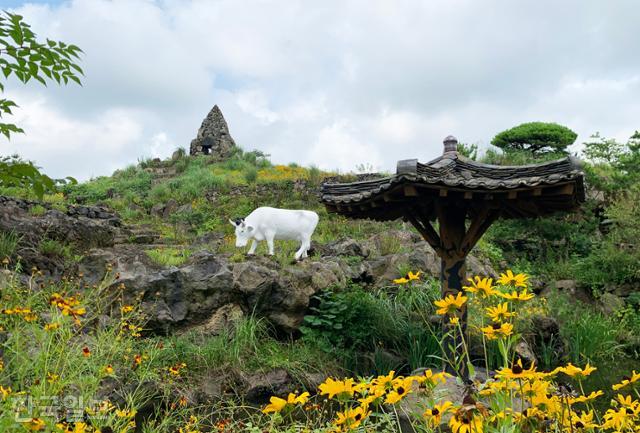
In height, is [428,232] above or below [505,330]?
above

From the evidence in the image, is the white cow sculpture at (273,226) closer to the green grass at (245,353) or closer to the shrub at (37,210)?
the green grass at (245,353)

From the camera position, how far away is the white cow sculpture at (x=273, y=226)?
26.0ft

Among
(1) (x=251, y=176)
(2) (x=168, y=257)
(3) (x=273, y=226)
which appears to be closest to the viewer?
(2) (x=168, y=257)

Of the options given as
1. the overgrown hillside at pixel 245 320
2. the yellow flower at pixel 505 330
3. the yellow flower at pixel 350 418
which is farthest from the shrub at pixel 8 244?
the yellow flower at pixel 505 330

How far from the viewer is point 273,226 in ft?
26.1

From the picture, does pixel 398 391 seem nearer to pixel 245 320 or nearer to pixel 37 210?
pixel 245 320

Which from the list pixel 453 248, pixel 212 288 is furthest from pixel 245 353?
pixel 453 248

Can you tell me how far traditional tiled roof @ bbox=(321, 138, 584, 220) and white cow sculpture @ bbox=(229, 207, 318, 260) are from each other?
2.05 metres

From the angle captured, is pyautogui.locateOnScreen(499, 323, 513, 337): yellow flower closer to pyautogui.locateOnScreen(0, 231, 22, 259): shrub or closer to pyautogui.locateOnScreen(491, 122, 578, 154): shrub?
pyautogui.locateOnScreen(0, 231, 22, 259): shrub

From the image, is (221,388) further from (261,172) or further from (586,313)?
(261,172)

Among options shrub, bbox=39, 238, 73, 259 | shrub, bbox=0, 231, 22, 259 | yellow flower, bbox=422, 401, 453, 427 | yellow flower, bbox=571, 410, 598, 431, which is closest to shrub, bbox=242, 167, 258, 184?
shrub, bbox=39, 238, 73, 259

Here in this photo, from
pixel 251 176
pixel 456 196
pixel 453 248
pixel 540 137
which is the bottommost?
pixel 453 248

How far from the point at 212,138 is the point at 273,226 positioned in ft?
61.6

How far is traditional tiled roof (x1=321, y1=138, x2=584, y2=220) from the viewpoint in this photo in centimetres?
481
